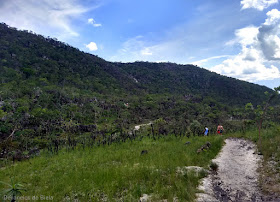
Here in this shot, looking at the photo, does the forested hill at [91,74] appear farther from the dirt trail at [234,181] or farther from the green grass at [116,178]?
the dirt trail at [234,181]

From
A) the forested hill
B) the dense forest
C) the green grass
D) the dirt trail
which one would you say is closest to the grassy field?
the dirt trail

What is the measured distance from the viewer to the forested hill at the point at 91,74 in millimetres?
48031

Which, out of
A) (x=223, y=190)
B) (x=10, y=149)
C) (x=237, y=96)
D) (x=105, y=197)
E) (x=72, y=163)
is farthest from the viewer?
(x=237, y=96)


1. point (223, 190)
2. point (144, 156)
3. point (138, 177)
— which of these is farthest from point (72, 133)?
point (223, 190)

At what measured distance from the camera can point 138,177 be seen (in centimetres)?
665

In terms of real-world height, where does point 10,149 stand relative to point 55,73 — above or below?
below

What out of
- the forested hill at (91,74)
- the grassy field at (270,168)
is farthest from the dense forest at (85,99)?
the grassy field at (270,168)

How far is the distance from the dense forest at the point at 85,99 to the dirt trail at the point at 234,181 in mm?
3798

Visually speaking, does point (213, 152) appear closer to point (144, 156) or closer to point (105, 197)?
point (144, 156)

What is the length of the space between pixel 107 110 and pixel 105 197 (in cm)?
2961

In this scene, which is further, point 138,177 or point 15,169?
point 15,169

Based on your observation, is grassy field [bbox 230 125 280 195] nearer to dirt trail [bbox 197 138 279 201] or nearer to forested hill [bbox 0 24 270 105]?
dirt trail [bbox 197 138 279 201]

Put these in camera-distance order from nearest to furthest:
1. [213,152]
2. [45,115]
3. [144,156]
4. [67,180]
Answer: [67,180]
[144,156]
[213,152]
[45,115]

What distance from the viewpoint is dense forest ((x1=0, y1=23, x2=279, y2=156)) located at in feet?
63.3
